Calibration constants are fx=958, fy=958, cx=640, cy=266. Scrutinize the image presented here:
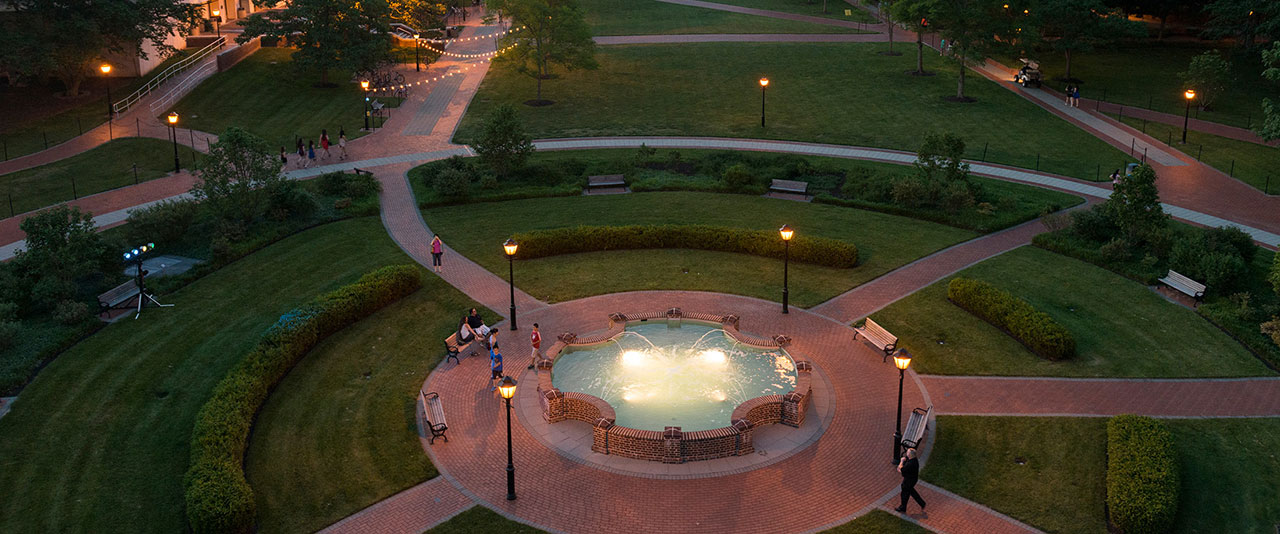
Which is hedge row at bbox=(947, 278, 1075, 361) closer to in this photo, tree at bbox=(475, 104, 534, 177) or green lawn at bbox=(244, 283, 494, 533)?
green lawn at bbox=(244, 283, 494, 533)

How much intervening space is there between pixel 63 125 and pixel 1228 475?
172 feet

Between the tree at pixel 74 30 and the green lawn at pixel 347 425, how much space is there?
103 ft

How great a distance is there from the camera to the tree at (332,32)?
184ft

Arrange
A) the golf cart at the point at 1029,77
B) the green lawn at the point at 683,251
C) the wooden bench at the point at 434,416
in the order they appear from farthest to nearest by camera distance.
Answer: the golf cart at the point at 1029,77
the green lawn at the point at 683,251
the wooden bench at the point at 434,416

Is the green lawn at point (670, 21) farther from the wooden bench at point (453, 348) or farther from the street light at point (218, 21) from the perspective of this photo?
the wooden bench at point (453, 348)

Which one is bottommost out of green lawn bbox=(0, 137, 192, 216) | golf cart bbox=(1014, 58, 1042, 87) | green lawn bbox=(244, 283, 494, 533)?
green lawn bbox=(244, 283, 494, 533)

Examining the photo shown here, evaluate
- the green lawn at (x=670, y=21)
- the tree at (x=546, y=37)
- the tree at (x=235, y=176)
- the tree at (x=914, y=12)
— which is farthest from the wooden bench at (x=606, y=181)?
the green lawn at (x=670, y=21)

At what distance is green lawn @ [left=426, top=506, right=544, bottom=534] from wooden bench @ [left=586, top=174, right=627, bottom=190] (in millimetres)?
22170

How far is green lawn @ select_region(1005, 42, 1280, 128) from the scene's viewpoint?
178 feet

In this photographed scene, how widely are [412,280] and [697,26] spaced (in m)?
53.6

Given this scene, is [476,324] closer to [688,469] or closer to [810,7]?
[688,469]

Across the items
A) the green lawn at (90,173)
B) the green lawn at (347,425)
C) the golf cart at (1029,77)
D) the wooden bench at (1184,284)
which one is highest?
the golf cart at (1029,77)

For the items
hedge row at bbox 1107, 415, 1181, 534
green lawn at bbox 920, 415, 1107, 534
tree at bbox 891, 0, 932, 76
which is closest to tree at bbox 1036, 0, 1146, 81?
tree at bbox 891, 0, 932, 76

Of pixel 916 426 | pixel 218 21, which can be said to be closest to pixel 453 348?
pixel 916 426
